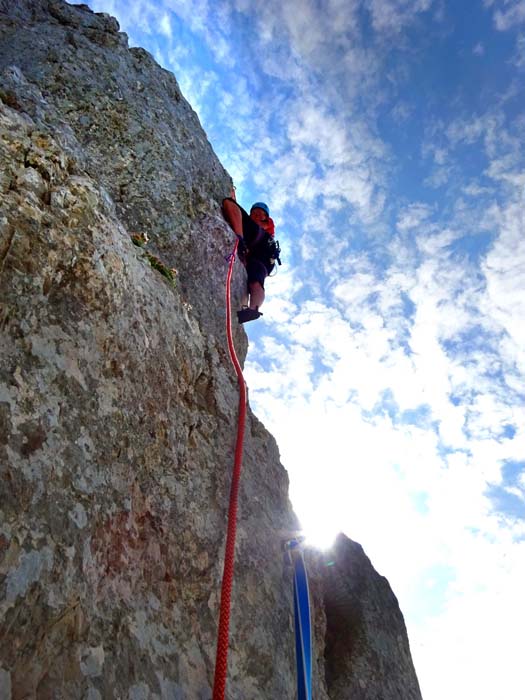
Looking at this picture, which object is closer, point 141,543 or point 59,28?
point 141,543

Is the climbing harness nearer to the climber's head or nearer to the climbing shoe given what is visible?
the climbing shoe

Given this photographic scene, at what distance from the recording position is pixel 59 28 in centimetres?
891

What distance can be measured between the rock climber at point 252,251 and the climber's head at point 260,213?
1.23 meters

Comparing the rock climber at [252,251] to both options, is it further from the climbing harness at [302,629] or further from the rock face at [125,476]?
the climbing harness at [302,629]

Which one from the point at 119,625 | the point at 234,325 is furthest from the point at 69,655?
the point at 234,325

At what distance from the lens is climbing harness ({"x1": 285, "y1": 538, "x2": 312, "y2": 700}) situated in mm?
4094

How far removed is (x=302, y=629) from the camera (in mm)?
4469

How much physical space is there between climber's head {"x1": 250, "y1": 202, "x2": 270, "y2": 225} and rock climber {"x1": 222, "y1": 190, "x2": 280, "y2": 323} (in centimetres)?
123

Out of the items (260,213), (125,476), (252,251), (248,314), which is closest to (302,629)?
(125,476)

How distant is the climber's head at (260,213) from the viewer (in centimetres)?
1173

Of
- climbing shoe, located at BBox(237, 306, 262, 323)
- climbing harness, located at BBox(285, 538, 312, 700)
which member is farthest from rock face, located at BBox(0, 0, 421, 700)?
climbing shoe, located at BBox(237, 306, 262, 323)

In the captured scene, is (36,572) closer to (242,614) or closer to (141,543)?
(141,543)

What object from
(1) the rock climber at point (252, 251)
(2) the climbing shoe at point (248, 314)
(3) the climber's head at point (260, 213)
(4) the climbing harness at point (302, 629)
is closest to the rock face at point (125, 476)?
(4) the climbing harness at point (302, 629)

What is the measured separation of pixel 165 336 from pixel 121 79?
19.4ft
